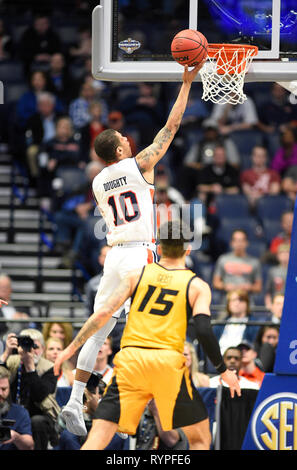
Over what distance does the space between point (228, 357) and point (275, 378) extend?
1.29 m

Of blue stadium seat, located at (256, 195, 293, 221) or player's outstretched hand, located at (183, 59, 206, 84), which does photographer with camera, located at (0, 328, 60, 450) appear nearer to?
player's outstretched hand, located at (183, 59, 206, 84)

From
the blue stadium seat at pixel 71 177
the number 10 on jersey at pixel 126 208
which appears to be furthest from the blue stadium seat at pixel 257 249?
the number 10 on jersey at pixel 126 208

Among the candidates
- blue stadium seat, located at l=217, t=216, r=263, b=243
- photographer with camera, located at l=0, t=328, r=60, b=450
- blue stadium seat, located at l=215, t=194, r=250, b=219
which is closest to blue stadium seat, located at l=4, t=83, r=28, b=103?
blue stadium seat, located at l=215, t=194, r=250, b=219

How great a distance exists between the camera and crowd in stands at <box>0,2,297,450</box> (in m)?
14.3

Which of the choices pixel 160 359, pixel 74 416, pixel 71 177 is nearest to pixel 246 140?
pixel 71 177

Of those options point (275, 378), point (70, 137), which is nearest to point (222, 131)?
point (70, 137)

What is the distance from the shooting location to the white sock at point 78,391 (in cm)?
912

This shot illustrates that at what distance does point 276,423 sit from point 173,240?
8.04 feet

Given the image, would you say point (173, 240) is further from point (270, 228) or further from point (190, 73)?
point (270, 228)

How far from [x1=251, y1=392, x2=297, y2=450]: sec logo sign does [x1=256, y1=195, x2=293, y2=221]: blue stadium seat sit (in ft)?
21.3

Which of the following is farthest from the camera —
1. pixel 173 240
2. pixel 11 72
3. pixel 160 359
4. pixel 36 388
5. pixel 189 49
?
pixel 11 72

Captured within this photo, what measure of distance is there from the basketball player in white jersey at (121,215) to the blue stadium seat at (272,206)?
22.5 feet

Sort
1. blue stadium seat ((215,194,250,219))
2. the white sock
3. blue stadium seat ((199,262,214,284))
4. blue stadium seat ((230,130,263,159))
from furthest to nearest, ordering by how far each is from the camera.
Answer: blue stadium seat ((230,130,263,159)), blue stadium seat ((215,194,250,219)), blue stadium seat ((199,262,214,284)), the white sock

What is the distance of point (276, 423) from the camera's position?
9633 mm
